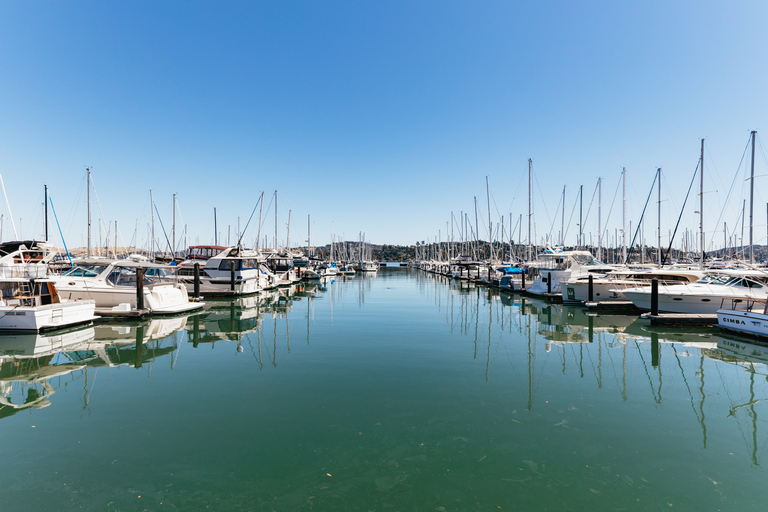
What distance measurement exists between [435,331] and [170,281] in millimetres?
17212

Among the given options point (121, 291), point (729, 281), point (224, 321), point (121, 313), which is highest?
point (729, 281)

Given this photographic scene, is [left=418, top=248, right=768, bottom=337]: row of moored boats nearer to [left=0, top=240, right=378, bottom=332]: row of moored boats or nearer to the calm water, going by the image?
the calm water

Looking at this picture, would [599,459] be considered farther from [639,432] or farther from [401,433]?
[401,433]

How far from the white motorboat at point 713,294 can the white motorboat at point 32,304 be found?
2924cm

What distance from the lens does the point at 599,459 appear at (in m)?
6.25

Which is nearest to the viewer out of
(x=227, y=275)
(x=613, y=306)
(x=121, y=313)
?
(x=121, y=313)

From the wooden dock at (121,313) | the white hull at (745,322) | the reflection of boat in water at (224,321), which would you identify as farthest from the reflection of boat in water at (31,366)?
the white hull at (745,322)

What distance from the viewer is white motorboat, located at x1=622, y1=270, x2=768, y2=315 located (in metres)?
20.0

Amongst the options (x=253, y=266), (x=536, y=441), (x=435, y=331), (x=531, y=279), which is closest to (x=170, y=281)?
(x=253, y=266)

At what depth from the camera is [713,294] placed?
20469 mm

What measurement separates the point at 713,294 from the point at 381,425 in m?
21.7

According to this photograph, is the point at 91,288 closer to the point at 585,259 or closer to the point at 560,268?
the point at 560,268

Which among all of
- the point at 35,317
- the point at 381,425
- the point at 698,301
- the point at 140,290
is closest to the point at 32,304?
the point at 35,317

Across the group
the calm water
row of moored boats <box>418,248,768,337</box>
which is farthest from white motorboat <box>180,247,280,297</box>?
row of moored boats <box>418,248,768,337</box>
